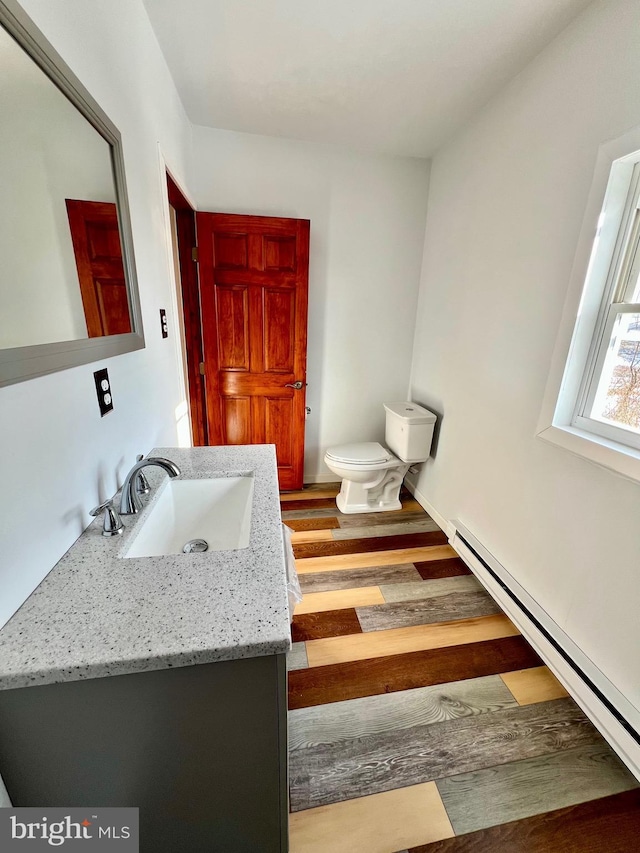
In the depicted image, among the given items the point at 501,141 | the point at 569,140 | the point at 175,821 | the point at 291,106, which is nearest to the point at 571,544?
the point at 175,821

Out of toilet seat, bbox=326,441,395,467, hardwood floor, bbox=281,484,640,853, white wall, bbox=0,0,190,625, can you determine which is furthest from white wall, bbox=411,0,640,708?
white wall, bbox=0,0,190,625

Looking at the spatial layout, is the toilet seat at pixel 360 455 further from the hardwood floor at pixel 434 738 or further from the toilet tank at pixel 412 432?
the hardwood floor at pixel 434 738

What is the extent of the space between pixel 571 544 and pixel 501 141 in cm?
192

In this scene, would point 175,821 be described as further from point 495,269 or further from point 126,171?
point 495,269

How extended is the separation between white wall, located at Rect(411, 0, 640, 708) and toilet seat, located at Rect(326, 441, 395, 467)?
0.43 metres

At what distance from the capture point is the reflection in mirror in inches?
23.4

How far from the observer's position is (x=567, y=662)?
1.26 m

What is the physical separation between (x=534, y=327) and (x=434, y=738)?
1.66 meters

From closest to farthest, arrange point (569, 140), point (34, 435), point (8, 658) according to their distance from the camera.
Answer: point (8, 658), point (34, 435), point (569, 140)

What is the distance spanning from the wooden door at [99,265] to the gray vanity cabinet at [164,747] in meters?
0.80

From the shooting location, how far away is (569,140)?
1302 mm

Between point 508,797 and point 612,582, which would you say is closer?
point 508,797

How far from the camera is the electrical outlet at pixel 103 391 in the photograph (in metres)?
0.93

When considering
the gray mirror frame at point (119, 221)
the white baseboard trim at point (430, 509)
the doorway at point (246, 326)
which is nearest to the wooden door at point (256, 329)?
the doorway at point (246, 326)
